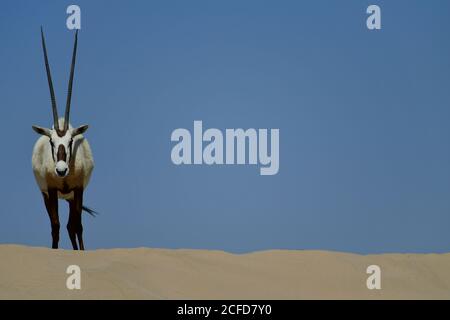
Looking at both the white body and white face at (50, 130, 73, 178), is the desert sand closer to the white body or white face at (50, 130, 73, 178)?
white face at (50, 130, 73, 178)

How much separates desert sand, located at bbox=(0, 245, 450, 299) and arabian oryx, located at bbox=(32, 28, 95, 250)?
84.0 inches

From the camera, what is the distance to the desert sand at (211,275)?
9.70m

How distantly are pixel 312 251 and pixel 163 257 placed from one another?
2631 mm

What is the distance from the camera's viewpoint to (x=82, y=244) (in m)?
14.8

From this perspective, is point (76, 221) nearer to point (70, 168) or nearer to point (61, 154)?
point (70, 168)

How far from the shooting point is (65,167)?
13.8 m

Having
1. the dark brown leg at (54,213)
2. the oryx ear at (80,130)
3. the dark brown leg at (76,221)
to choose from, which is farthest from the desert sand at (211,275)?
the oryx ear at (80,130)

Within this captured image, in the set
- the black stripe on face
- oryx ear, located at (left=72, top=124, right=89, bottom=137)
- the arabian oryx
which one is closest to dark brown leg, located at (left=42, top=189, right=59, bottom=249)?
the arabian oryx

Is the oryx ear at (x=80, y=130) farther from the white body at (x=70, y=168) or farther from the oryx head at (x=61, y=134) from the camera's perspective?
the white body at (x=70, y=168)

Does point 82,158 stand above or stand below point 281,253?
above

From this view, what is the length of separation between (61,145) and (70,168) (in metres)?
0.63
